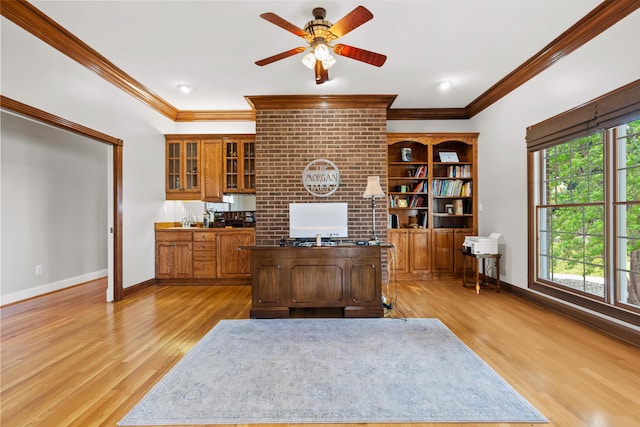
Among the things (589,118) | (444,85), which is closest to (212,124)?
(444,85)

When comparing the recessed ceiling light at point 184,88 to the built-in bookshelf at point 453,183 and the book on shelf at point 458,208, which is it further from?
the book on shelf at point 458,208

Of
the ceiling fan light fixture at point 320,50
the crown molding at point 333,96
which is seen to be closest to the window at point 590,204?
the crown molding at point 333,96

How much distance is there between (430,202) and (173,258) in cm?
426

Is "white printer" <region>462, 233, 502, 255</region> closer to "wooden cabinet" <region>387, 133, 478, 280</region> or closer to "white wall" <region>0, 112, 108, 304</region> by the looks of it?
"wooden cabinet" <region>387, 133, 478, 280</region>

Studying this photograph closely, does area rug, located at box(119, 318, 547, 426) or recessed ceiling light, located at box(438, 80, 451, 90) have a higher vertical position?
recessed ceiling light, located at box(438, 80, 451, 90)

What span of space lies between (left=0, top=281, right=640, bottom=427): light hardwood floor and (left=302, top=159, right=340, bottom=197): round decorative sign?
1.83 metres

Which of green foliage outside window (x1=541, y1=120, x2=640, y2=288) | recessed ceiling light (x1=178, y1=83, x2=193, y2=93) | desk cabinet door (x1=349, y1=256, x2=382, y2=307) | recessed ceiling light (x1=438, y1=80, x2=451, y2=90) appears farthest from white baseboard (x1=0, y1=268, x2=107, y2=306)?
green foliage outside window (x1=541, y1=120, x2=640, y2=288)

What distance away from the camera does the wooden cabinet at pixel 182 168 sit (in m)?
5.16

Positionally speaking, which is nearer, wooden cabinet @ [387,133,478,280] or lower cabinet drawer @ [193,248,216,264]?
lower cabinet drawer @ [193,248,216,264]

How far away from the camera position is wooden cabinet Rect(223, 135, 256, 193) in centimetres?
514

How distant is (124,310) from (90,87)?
261cm

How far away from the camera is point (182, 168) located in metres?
5.17

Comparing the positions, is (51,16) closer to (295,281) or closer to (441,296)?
(295,281)

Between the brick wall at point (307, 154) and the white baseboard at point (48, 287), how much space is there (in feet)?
9.86
